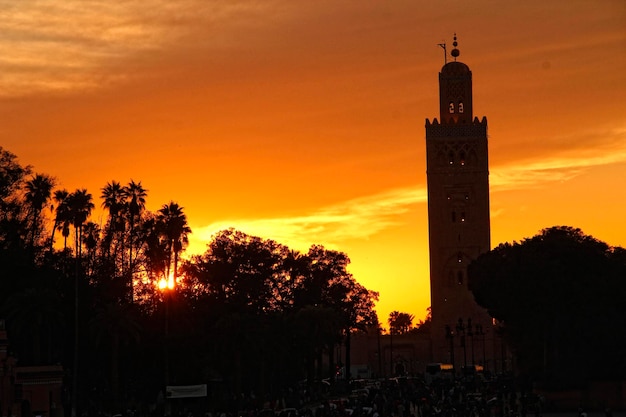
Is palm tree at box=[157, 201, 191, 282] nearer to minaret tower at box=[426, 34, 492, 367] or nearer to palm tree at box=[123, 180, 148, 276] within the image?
palm tree at box=[123, 180, 148, 276]

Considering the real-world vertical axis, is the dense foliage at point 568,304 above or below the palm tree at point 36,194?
below

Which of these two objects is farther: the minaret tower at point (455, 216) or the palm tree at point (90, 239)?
the minaret tower at point (455, 216)

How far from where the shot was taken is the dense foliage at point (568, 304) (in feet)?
229

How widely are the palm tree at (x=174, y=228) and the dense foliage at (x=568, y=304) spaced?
801 inches

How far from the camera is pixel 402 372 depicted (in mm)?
123875

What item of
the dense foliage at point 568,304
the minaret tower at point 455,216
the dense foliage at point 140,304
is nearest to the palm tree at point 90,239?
the dense foliage at point 140,304

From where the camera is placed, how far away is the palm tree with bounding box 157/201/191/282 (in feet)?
271

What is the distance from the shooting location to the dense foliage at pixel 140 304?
72938 mm

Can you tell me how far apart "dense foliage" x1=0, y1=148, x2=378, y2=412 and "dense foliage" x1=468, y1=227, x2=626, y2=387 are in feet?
50.3

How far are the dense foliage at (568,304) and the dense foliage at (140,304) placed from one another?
15347mm

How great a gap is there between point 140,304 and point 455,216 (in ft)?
158


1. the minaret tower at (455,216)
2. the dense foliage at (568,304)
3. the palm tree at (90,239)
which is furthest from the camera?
the minaret tower at (455,216)

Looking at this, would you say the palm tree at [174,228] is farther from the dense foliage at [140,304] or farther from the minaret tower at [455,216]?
the minaret tower at [455,216]

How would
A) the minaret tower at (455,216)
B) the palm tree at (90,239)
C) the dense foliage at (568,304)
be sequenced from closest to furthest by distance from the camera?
the dense foliage at (568,304)
the palm tree at (90,239)
the minaret tower at (455,216)
